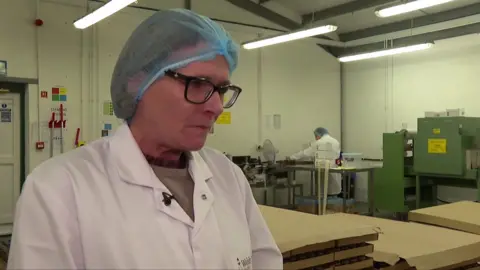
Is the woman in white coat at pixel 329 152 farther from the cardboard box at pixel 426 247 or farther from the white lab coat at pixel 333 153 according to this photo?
the cardboard box at pixel 426 247

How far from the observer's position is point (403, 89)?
7762mm

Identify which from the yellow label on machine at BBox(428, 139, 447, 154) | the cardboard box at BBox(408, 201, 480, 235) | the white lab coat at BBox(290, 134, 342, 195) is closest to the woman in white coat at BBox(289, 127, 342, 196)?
the white lab coat at BBox(290, 134, 342, 195)

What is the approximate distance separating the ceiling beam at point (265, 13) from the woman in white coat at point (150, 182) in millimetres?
6645

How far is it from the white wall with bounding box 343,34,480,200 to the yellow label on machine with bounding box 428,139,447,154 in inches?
40.7

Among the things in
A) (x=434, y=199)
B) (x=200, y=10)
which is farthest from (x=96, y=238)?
(x=434, y=199)

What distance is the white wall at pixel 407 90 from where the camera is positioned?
6922mm

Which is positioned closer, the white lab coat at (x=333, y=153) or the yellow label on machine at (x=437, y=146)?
the yellow label on machine at (x=437, y=146)

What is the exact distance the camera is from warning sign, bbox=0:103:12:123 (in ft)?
19.2

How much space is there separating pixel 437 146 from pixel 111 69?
4353 mm

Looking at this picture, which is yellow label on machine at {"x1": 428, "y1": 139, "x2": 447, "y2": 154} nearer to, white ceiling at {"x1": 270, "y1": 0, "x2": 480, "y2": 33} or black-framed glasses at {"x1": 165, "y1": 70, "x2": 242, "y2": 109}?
white ceiling at {"x1": 270, "y1": 0, "x2": 480, "y2": 33}

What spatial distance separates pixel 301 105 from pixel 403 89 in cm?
170

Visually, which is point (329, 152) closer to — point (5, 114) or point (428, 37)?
point (428, 37)

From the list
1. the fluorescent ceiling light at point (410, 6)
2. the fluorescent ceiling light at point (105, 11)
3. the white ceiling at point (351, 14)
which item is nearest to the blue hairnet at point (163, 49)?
the fluorescent ceiling light at point (105, 11)

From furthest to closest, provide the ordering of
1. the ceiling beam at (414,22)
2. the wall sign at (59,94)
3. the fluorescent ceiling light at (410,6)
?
the ceiling beam at (414,22), the wall sign at (59,94), the fluorescent ceiling light at (410,6)
